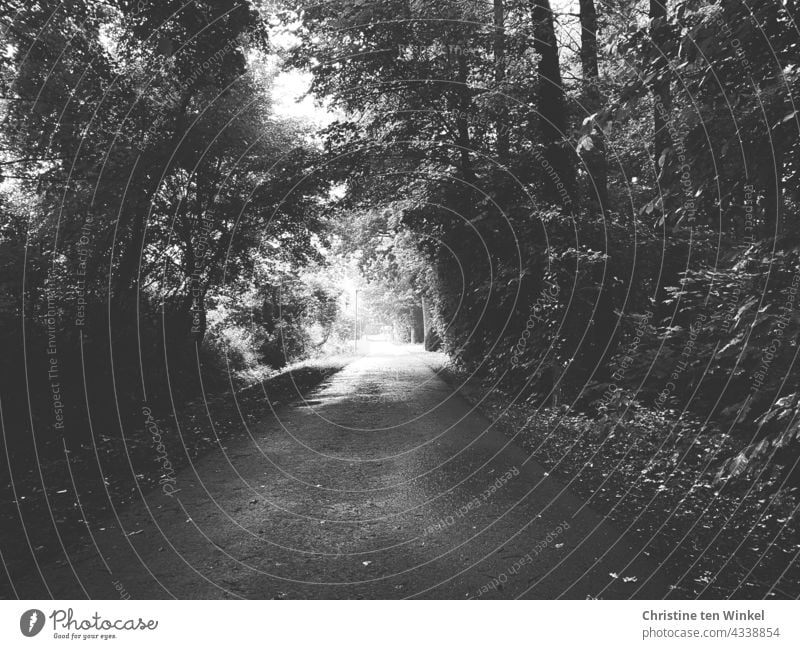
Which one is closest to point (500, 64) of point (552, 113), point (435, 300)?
point (552, 113)

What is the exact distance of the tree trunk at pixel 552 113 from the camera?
33.1 ft

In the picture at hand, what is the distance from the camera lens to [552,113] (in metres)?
10.2

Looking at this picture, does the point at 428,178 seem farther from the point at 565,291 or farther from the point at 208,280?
the point at 208,280

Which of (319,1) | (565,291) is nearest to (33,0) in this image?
(319,1)

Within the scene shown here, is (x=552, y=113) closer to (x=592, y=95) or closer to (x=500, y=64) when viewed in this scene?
(x=592, y=95)

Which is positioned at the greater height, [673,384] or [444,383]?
[673,384]

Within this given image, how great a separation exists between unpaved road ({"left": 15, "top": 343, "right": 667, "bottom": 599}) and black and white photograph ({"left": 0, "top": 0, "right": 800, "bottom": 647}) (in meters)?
0.04

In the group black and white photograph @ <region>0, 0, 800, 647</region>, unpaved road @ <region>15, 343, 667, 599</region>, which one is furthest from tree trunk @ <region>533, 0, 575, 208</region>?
unpaved road @ <region>15, 343, 667, 599</region>

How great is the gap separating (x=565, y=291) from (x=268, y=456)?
641 cm

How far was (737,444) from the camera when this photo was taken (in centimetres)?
557

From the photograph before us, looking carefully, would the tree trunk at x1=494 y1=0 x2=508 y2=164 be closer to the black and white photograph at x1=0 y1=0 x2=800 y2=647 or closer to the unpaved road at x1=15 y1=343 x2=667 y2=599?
the black and white photograph at x1=0 y1=0 x2=800 y2=647

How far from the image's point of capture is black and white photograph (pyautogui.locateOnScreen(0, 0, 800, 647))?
365 centimetres
